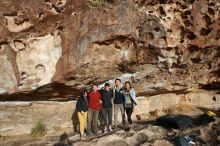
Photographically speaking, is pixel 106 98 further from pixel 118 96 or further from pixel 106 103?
pixel 118 96

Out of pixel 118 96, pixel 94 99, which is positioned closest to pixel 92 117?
pixel 94 99

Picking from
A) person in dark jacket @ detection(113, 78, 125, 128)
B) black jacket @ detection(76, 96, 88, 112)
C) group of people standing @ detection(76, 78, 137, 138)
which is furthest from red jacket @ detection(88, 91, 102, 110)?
person in dark jacket @ detection(113, 78, 125, 128)

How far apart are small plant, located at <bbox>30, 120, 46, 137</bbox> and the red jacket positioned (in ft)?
5.98

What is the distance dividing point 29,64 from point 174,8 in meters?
4.61

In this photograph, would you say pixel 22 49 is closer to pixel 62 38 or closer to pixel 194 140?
pixel 62 38

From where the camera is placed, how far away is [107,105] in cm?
1095

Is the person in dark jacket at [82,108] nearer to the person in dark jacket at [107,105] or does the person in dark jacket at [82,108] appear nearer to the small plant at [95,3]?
the person in dark jacket at [107,105]

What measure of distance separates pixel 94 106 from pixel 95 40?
1.92 metres

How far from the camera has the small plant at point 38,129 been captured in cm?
1158

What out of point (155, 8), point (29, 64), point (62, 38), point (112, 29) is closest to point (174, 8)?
point (155, 8)

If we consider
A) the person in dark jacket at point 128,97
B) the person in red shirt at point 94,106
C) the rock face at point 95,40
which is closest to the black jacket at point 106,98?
the person in red shirt at point 94,106

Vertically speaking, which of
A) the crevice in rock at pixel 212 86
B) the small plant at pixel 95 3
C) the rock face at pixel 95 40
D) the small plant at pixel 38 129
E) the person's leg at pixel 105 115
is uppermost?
the small plant at pixel 95 3

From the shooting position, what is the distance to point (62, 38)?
433 inches

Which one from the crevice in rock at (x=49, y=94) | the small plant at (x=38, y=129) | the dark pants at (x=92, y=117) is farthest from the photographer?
the small plant at (x=38, y=129)
